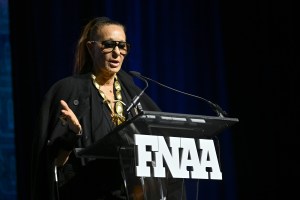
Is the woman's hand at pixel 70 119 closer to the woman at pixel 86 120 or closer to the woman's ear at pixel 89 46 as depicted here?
the woman at pixel 86 120

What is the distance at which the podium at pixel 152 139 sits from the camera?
2.43 meters

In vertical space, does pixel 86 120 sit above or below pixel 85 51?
below

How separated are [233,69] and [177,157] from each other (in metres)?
2.48

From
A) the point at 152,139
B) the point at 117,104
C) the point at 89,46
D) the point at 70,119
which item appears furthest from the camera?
the point at 89,46

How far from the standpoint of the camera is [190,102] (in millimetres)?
4754

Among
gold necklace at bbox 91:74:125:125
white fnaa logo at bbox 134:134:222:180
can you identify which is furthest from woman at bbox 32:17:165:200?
white fnaa logo at bbox 134:134:222:180

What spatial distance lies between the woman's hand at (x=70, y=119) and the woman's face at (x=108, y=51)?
1.46 ft

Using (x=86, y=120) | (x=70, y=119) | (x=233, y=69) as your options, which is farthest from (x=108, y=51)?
(x=233, y=69)

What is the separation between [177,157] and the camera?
8.16ft

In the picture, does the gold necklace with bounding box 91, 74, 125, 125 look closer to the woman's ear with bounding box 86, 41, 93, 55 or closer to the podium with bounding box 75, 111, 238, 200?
the woman's ear with bounding box 86, 41, 93, 55

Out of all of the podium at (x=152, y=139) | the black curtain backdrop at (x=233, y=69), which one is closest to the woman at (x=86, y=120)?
the podium at (x=152, y=139)

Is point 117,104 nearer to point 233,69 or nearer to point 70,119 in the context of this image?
point 70,119

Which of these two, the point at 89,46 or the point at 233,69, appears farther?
the point at 233,69

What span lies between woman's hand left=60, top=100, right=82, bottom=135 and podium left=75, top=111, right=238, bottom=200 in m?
0.08
